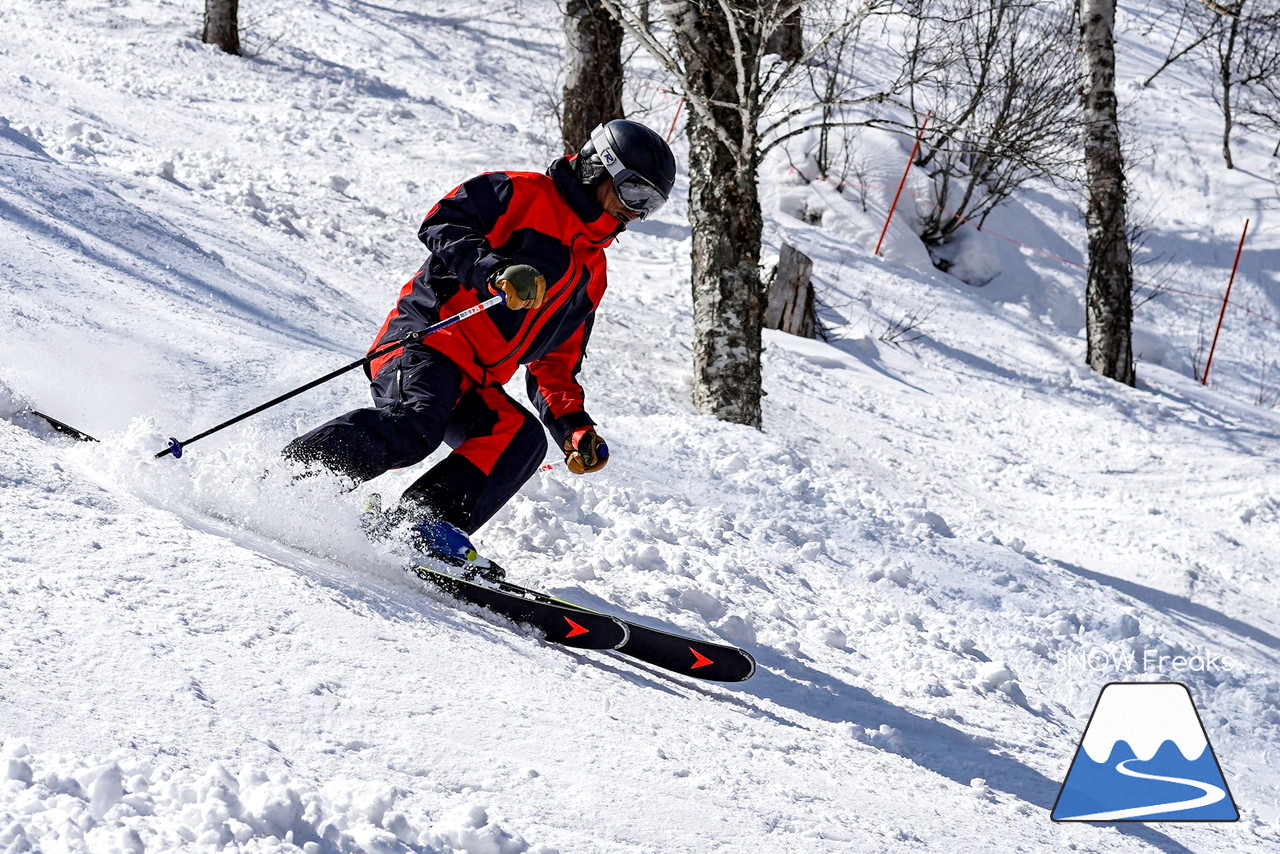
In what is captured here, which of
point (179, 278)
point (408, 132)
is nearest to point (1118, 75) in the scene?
point (408, 132)

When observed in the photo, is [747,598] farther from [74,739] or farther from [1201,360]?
[1201,360]

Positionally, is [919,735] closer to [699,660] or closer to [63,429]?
[699,660]

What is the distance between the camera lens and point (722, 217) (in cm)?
615

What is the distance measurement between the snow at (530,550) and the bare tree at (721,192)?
0.47 metres

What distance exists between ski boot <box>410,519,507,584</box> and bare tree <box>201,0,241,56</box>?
32.4ft

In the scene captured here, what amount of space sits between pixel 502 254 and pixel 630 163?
1.59 ft

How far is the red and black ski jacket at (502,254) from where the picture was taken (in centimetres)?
347

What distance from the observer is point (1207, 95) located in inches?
738

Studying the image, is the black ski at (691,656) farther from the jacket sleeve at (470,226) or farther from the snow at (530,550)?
the jacket sleeve at (470,226)

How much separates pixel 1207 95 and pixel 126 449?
775 inches

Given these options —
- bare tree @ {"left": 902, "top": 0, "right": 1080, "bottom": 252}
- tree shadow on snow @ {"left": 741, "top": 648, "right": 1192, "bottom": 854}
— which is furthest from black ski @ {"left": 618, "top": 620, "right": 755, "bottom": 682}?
bare tree @ {"left": 902, "top": 0, "right": 1080, "bottom": 252}

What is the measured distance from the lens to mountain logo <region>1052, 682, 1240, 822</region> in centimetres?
314

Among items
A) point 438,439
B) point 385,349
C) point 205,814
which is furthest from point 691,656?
point 205,814

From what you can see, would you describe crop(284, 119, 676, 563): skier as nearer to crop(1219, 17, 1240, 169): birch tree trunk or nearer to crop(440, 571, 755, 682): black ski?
crop(440, 571, 755, 682): black ski
